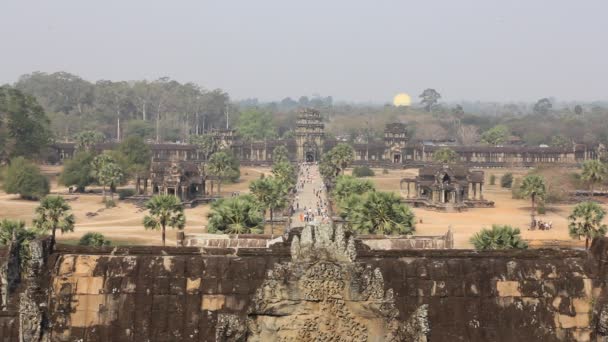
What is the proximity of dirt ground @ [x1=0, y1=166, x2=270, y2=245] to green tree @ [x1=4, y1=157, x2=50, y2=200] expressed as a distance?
4.29 feet

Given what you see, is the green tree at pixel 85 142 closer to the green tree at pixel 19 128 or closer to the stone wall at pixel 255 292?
the green tree at pixel 19 128

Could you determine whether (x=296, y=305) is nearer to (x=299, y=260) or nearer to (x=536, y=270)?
(x=299, y=260)

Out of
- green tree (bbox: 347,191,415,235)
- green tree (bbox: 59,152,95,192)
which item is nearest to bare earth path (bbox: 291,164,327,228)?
green tree (bbox: 347,191,415,235)

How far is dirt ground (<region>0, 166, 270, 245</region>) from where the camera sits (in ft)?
223

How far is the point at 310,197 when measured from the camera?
97.2m

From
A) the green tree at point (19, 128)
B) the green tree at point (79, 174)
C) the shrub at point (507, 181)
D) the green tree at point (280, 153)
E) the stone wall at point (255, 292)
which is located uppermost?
the green tree at point (19, 128)

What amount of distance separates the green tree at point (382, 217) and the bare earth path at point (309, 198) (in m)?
9.06

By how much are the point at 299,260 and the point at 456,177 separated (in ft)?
310

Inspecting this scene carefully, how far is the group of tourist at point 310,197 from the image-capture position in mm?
79406

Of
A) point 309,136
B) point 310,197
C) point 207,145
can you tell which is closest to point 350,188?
point 310,197

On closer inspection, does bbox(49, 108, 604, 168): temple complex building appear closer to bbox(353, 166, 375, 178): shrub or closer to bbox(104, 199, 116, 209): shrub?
bbox(353, 166, 375, 178): shrub

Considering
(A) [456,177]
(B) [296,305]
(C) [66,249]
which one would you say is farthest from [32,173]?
(B) [296,305]

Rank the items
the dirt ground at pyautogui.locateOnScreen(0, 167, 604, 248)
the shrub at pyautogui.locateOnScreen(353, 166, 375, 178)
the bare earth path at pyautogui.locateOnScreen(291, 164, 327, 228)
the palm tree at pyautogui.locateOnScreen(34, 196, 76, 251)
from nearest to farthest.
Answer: the palm tree at pyautogui.locateOnScreen(34, 196, 76, 251) < the dirt ground at pyautogui.locateOnScreen(0, 167, 604, 248) < the bare earth path at pyautogui.locateOnScreen(291, 164, 327, 228) < the shrub at pyautogui.locateOnScreen(353, 166, 375, 178)

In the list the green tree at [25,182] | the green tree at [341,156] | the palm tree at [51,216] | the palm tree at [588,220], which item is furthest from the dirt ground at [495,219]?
the green tree at [25,182]
